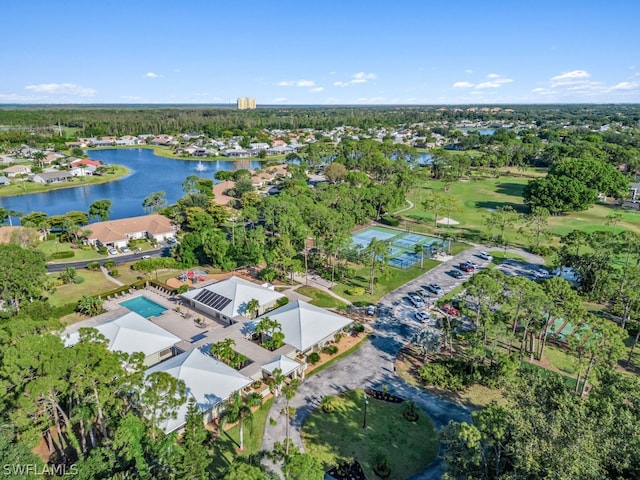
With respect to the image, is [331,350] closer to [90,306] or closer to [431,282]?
[431,282]

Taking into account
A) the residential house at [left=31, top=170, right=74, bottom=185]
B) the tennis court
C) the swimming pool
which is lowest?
the swimming pool

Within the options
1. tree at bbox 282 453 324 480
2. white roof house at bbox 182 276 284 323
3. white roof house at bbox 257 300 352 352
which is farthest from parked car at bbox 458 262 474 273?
tree at bbox 282 453 324 480

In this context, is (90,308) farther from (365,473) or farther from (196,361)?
(365,473)

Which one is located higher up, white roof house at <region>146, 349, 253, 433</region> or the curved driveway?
white roof house at <region>146, 349, 253, 433</region>

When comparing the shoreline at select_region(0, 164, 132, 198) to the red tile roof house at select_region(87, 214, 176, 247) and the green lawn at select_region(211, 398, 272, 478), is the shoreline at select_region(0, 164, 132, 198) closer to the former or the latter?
the red tile roof house at select_region(87, 214, 176, 247)

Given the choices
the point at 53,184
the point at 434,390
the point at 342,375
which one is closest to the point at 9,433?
the point at 342,375
